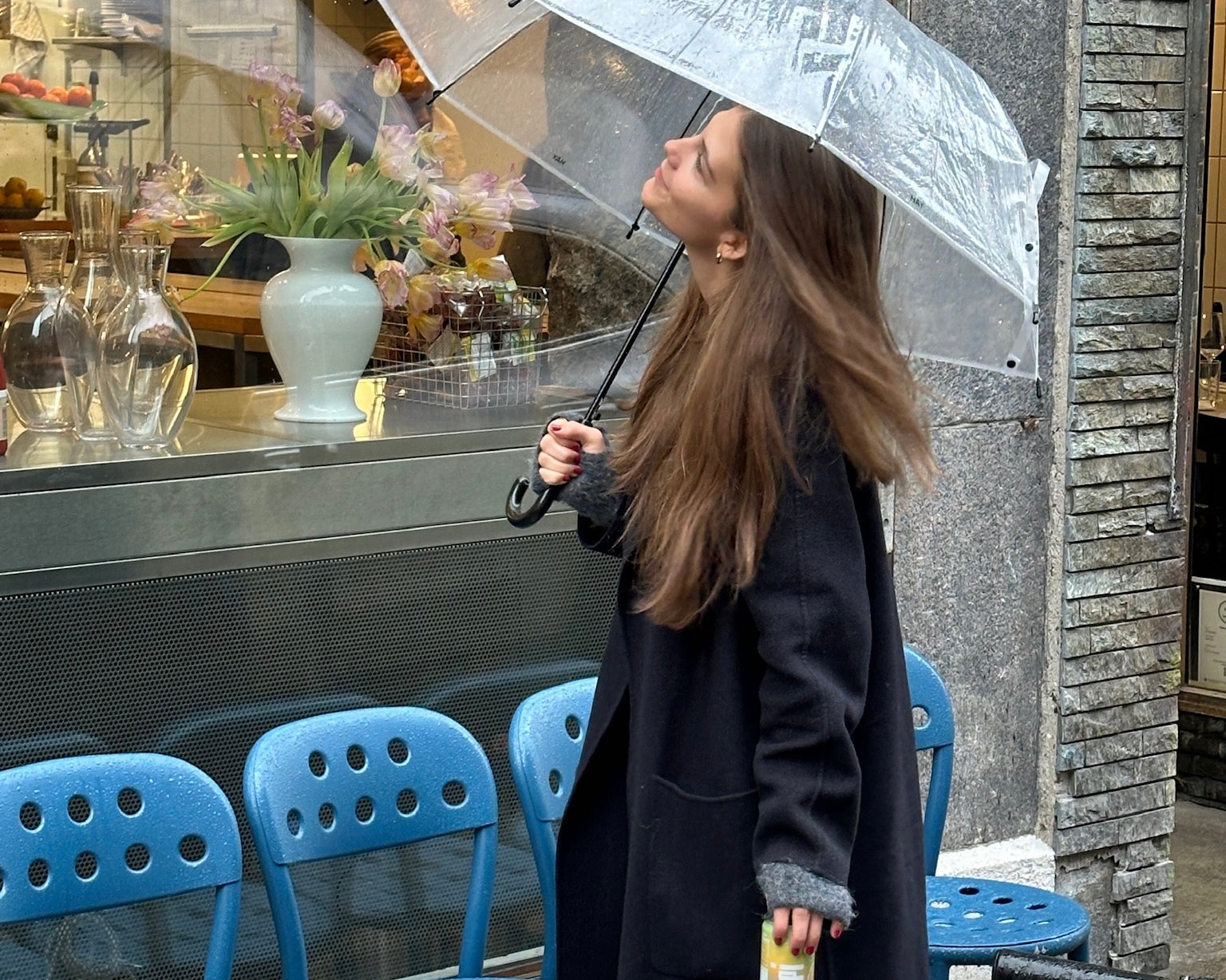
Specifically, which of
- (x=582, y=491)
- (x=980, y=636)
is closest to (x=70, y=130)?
(x=582, y=491)

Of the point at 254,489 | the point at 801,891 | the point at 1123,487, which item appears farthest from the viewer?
the point at 1123,487

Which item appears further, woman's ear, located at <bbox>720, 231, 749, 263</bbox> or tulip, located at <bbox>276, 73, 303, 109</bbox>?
tulip, located at <bbox>276, 73, 303, 109</bbox>

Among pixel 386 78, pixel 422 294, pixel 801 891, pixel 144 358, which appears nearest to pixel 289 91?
pixel 386 78

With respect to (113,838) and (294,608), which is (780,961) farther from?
(294,608)

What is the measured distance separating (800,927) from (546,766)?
0.87m

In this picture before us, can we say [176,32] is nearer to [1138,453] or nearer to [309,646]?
[309,646]

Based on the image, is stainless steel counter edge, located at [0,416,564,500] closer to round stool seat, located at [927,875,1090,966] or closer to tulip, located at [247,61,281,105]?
tulip, located at [247,61,281,105]

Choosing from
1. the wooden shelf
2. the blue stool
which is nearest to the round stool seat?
the blue stool

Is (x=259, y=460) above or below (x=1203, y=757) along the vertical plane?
above

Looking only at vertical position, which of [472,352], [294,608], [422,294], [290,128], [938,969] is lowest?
[938,969]

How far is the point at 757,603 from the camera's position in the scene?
6.49 ft

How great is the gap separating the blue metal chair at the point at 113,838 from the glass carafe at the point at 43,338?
903 millimetres

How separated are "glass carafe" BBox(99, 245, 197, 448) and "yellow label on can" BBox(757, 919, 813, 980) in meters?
1.59

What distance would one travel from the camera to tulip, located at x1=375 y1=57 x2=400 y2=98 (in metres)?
3.29
